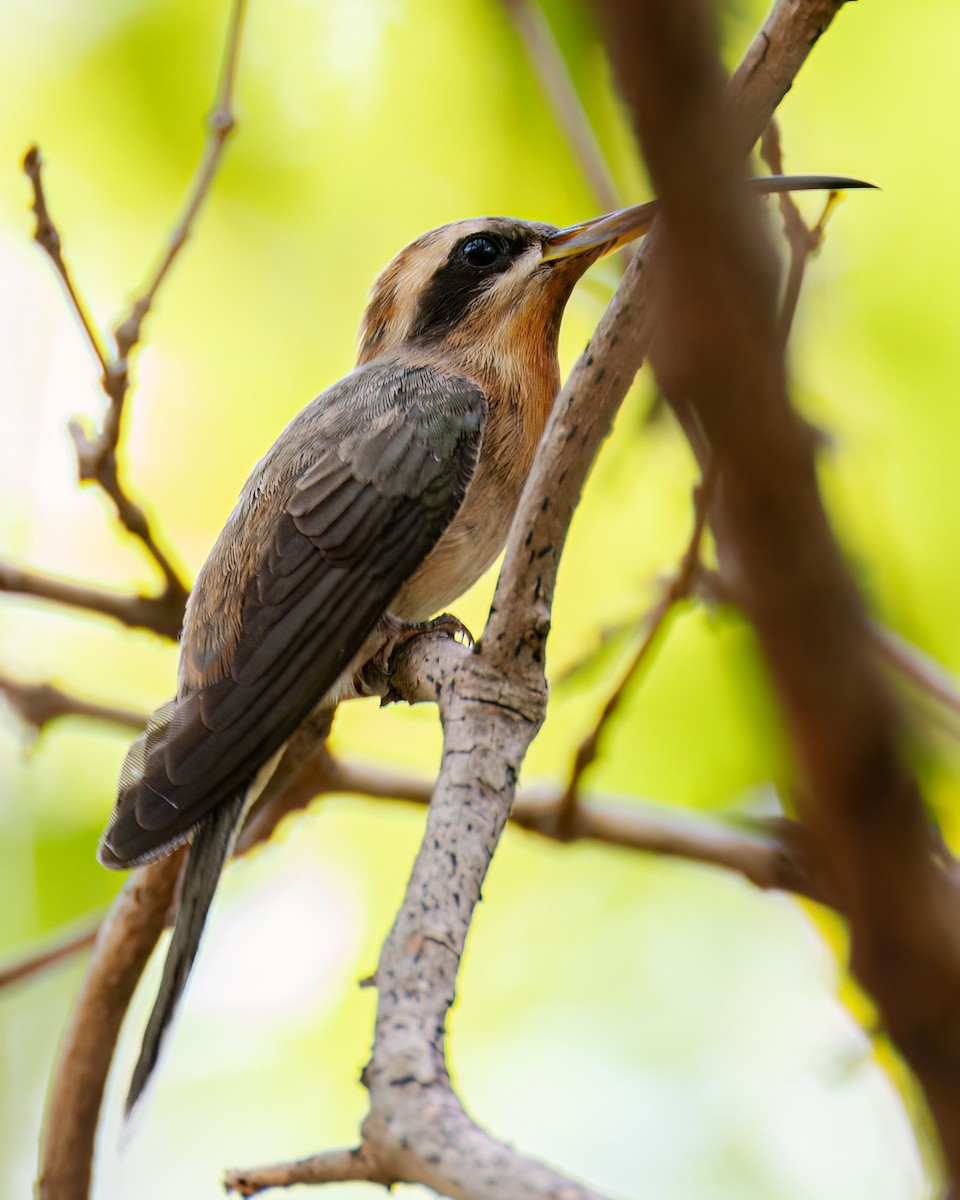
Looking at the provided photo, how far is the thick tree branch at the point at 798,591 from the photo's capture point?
635 mm

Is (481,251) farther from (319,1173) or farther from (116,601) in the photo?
(319,1173)

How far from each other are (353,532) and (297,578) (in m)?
0.20

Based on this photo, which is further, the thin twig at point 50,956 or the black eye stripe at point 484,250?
the black eye stripe at point 484,250

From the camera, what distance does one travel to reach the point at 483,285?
4406mm

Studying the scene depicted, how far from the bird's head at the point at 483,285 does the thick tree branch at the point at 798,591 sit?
3.44 m

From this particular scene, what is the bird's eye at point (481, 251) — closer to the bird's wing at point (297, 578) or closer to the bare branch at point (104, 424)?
the bird's wing at point (297, 578)

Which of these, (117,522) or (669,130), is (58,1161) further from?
(669,130)

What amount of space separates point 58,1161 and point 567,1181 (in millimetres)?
2847

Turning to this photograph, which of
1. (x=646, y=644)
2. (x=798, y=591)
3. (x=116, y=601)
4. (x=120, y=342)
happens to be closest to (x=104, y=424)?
(x=120, y=342)

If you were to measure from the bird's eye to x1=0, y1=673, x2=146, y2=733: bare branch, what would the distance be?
1946mm

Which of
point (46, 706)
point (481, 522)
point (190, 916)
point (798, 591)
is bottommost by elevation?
point (190, 916)

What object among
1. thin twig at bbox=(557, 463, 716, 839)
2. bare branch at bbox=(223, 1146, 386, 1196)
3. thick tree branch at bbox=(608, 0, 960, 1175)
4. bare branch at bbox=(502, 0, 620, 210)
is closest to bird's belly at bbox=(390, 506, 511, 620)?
thin twig at bbox=(557, 463, 716, 839)

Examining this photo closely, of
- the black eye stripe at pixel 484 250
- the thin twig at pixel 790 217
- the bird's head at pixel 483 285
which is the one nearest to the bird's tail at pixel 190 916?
the bird's head at pixel 483 285

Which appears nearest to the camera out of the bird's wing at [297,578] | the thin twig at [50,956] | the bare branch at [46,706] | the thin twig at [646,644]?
the bird's wing at [297,578]
